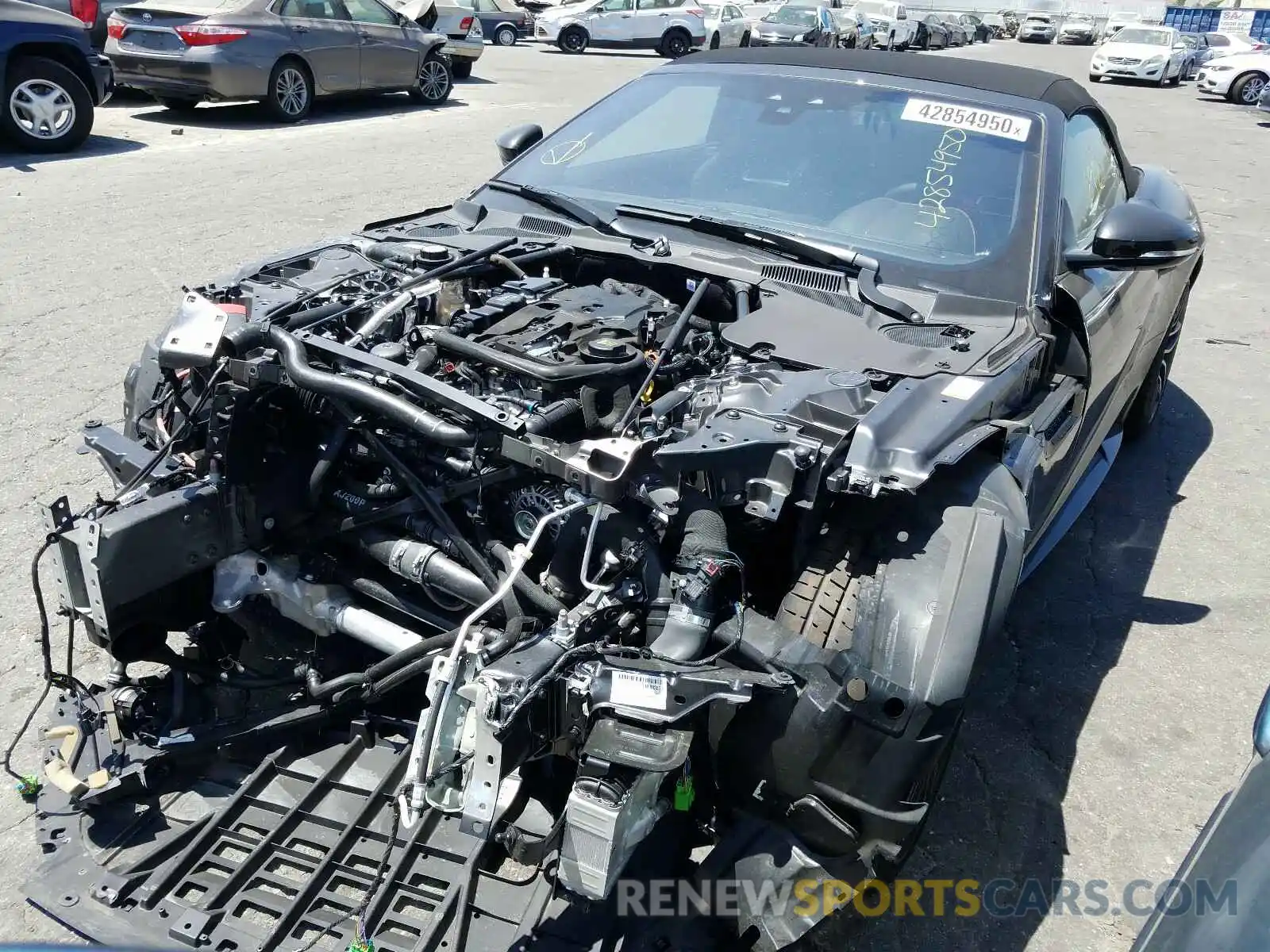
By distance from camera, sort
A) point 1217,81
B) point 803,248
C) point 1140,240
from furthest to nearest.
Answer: point 1217,81, point 803,248, point 1140,240

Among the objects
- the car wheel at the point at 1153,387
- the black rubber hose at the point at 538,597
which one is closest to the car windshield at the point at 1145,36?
the car wheel at the point at 1153,387

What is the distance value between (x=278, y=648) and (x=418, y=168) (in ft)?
26.3

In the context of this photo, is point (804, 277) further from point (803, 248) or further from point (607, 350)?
point (607, 350)

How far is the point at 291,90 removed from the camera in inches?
466

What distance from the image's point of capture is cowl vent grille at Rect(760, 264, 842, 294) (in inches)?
121

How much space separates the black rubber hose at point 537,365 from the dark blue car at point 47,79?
8601 mm

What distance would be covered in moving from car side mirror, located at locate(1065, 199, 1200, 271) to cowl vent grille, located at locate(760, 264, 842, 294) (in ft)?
2.79

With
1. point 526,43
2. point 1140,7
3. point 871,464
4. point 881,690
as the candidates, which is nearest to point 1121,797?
point 881,690

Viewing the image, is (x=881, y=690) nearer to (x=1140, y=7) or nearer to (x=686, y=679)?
(x=686, y=679)

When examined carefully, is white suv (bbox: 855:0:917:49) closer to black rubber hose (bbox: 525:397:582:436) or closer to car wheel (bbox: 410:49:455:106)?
car wheel (bbox: 410:49:455:106)

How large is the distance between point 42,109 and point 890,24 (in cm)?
2526

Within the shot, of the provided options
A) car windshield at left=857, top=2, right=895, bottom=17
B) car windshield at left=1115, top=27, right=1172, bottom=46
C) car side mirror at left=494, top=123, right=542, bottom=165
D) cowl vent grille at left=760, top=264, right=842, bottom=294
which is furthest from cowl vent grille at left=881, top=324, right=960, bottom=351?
car windshield at left=857, top=2, right=895, bottom=17

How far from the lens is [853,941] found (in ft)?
8.21

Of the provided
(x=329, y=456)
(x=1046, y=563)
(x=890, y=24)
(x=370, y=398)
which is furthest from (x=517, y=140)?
(x=890, y=24)
